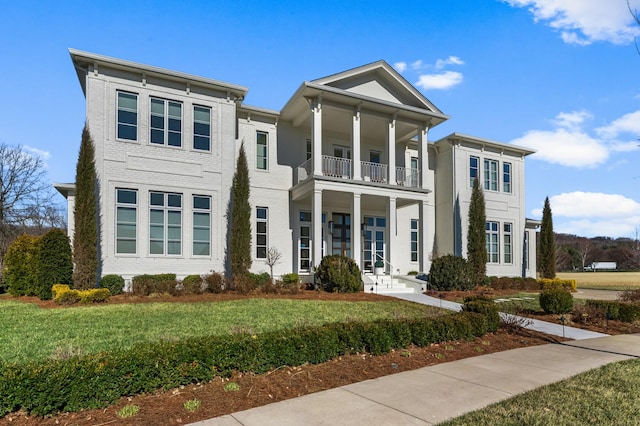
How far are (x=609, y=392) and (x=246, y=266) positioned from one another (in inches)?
508

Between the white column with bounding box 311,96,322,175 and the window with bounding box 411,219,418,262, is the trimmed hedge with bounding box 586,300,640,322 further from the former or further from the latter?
the window with bounding box 411,219,418,262

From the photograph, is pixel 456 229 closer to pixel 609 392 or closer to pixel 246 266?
pixel 246 266

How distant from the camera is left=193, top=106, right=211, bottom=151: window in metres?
17.0

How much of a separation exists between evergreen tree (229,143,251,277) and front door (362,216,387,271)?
695cm

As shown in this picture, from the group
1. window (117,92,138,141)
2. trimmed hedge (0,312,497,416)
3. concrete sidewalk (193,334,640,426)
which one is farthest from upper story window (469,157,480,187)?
trimmed hedge (0,312,497,416)

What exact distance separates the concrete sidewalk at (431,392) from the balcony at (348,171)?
11.7m

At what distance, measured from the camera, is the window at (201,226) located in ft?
54.9

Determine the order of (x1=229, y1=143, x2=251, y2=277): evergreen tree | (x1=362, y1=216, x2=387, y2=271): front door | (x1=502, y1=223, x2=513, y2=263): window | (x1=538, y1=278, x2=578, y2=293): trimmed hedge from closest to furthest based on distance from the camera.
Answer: (x1=229, y1=143, x2=251, y2=277): evergreen tree → (x1=538, y1=278, x2=578, y2=293): trimmed hedge → (x1=362, y1=216, x2=387, y2=271): front door → (x1=502, y1=223, x2=513, y2=263): window

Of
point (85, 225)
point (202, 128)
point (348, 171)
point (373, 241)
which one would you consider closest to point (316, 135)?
point (348, 171)

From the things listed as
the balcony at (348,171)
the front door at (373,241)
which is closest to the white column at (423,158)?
the balcony at (348,171)

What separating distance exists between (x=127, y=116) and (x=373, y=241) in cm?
1269

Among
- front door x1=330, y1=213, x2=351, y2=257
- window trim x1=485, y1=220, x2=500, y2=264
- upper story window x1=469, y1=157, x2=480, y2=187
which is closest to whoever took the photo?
front door x1=330, y1=213, x2=351, y2=257

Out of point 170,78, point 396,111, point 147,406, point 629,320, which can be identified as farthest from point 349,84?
point 147,406

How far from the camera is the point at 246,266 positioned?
1645 cm
